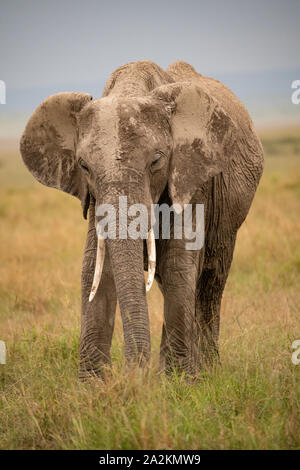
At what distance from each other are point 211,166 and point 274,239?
6.17 meters

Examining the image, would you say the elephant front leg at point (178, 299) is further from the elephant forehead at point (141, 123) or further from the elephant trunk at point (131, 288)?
the elephant forehead at point (141, 123)

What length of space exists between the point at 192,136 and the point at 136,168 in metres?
0.57

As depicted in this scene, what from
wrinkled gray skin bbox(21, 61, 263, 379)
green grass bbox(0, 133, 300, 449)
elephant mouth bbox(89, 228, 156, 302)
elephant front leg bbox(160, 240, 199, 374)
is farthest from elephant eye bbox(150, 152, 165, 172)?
green grass bbox(0, 133, 300, 449)

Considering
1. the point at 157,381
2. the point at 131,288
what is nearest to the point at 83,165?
the point at 131,288

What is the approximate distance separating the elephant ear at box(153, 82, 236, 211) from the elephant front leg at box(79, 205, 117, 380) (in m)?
0.64

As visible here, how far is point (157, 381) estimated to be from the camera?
444 centimetres

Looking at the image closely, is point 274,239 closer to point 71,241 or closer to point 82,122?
point 71,241

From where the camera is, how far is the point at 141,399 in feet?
13.2

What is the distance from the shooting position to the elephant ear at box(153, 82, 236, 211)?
4590mm

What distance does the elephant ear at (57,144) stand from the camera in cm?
473

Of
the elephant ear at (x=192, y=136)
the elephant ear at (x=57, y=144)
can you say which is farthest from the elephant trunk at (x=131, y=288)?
the elephant ear at (x=57, y=144)

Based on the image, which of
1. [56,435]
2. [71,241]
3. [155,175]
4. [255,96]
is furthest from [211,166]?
[255,96]

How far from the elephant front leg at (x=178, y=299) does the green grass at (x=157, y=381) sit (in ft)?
0.64

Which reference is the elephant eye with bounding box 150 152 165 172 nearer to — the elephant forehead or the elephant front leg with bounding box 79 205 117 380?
the elephant forehead
